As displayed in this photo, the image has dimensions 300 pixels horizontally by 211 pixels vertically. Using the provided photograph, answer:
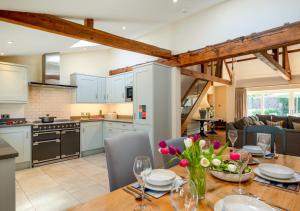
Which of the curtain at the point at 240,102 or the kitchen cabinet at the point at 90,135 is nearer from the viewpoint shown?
the kitchen cabinet at the point at 90,135

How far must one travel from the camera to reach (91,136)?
5031mm

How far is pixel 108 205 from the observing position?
992 mm

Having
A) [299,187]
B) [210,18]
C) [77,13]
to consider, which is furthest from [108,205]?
[210,18]

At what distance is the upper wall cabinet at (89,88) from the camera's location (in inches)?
199

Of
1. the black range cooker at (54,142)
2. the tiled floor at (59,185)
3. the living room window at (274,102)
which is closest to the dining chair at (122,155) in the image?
the tiled floor at (59,185)

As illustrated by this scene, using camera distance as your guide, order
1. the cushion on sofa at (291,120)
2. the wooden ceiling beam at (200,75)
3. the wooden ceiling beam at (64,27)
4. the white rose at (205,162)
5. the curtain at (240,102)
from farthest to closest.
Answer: the curtain at (240,102)
the cushion on sofa at (291,120)
the wooden ceiling beam at (200,75)
the wooden ceiling beam at (64,27)
the white rose at (205,162)

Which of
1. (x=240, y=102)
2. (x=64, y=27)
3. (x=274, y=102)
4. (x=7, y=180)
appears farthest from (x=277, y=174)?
(x=274, y=102)

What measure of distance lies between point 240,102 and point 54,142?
823cm

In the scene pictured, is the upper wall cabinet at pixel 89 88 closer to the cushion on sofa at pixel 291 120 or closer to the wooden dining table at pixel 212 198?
the wooden dining table at pixel 212 198

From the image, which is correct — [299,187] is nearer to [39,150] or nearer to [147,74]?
[147,74]

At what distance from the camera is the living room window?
7969 mm

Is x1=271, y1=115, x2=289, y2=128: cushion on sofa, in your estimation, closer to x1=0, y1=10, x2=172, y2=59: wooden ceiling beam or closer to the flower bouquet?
x1=0, y1=10, x2=172, y2=59: wooden ceiling beam

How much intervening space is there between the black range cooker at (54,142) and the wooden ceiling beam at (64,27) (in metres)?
2.29

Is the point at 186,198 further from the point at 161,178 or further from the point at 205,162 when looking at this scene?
the point at 161,178
